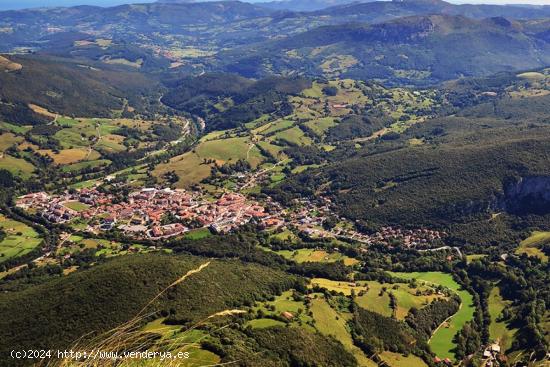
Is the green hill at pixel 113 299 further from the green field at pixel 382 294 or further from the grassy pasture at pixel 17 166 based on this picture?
the grassy pasture at pixel 17 166

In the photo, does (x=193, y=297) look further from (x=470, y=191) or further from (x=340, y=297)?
(x=470, y=191)

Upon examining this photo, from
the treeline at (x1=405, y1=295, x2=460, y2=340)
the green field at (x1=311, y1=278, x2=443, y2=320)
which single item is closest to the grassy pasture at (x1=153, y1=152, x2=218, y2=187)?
the green field at (x1=311, y1=278, x2=443, y2=320)

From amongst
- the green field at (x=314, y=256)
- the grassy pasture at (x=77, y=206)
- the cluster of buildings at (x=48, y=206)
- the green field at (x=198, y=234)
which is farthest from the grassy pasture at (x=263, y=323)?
the grassy pasture at (x=77, y=206)

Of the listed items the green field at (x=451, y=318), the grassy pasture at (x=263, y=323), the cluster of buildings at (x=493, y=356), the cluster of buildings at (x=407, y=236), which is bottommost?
the cluster of buildings at (x=407, y=236)

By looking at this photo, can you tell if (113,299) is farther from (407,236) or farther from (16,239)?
(407,236)

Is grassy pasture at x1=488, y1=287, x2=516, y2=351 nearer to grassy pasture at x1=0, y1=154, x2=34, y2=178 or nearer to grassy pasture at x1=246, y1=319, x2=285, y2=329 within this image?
grassy pasture at x1=246, y1=319, x2=285, y2=329

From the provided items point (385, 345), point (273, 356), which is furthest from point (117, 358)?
point (385, 345)
